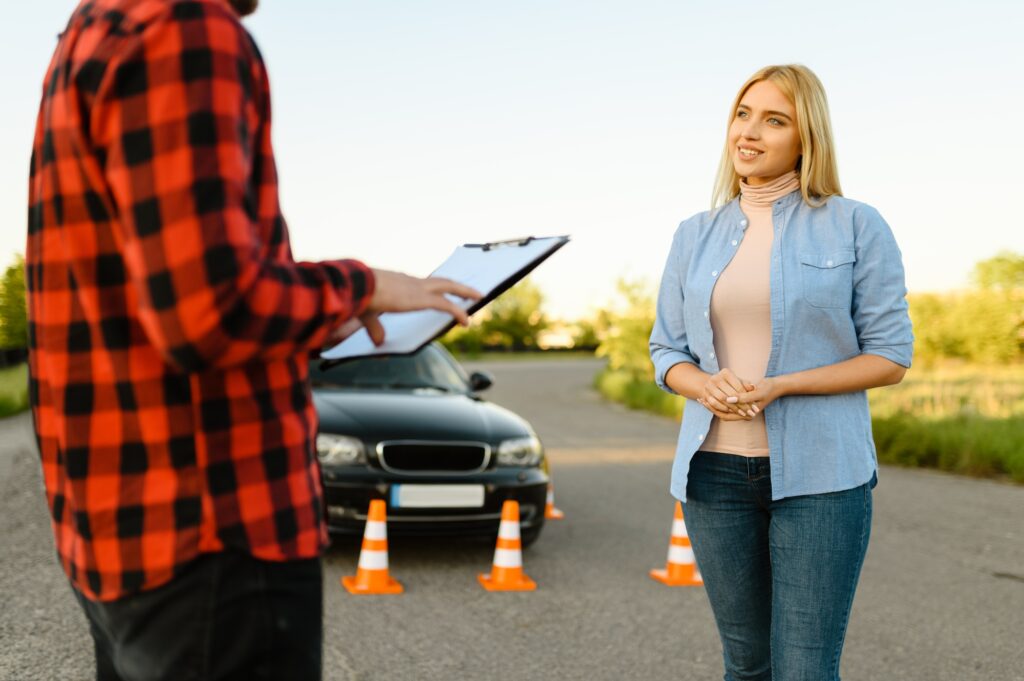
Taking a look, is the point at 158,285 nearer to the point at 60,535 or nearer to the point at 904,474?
the point at 60,535

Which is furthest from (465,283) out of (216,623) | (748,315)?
(748,315)

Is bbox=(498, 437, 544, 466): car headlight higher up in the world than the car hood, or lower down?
lower down

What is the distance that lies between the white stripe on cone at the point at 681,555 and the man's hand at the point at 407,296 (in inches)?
184

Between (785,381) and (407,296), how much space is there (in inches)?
50.3

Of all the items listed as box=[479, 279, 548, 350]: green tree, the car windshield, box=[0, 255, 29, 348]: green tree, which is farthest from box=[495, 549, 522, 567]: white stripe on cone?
box=[479, 279, 548, 350]: green tree

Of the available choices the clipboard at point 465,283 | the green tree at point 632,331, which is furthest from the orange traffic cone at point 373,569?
the green tree at point 632,331

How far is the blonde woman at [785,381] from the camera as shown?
2414 mm

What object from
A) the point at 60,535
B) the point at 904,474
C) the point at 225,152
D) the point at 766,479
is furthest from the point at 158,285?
the point at 904,474

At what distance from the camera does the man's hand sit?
1.47 meters

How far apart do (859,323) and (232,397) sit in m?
1.72

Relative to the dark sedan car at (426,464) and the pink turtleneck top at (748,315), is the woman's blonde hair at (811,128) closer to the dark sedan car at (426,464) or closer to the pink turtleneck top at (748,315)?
the pink turtleneck top at (748,315)

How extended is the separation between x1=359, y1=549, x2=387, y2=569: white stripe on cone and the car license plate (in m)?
0.47

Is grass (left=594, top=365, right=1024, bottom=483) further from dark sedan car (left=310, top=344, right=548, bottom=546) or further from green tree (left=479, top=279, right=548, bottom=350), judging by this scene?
green tree (left=479, top=279, right=548, bottom=350)

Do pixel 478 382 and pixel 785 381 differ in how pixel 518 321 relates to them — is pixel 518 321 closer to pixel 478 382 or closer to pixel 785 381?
pixel 478 382
